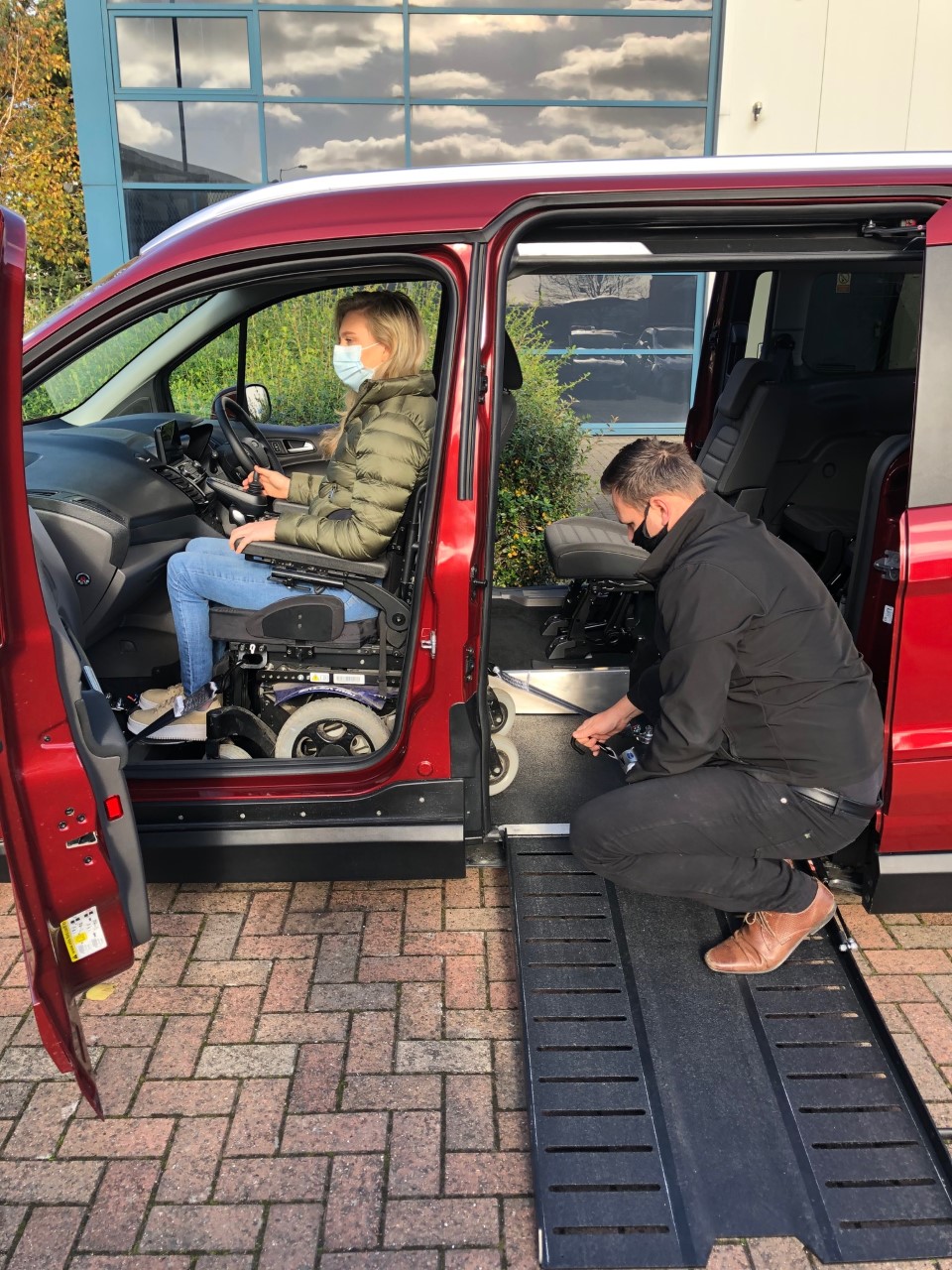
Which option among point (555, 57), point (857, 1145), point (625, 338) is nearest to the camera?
point (857, 1145)

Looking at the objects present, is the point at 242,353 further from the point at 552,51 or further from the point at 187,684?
the point at 552,51

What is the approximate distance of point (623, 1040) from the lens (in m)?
2.54

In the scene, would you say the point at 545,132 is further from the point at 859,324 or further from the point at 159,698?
the point at 159,698

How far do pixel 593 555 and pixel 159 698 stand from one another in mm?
1857

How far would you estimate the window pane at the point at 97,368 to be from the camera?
3.32 m

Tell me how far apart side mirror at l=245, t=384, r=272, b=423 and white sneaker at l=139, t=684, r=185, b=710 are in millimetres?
1361

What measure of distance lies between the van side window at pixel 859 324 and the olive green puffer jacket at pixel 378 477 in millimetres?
2035

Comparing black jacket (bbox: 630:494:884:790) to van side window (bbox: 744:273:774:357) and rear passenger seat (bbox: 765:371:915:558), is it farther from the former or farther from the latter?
van side window (bbox: 744:273:774:357)

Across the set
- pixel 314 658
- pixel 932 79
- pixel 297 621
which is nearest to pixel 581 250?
pixel 297 621

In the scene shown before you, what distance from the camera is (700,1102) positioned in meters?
2.37

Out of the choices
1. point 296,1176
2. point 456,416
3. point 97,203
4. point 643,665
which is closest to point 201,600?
point 456,416

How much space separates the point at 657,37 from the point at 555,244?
29.4 ft

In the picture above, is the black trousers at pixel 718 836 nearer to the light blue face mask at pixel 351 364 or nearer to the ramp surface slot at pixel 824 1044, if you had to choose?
the ramp surface slot at pixel 824 1044

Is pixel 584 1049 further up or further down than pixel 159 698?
further down
